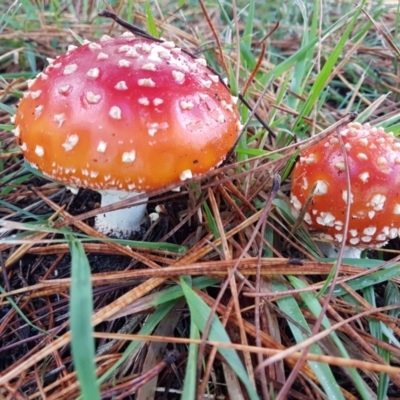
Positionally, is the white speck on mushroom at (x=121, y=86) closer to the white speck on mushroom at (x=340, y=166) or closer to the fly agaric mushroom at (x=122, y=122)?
the fly agaric mushroom at (x=122, y=122)

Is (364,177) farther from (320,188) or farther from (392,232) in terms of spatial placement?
(392,232)

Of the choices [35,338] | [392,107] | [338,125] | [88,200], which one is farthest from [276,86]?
[35,338]

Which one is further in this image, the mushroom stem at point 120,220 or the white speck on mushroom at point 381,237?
the mushroom stem at point 120,220

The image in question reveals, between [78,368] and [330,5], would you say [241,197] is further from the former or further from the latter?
[330,5]

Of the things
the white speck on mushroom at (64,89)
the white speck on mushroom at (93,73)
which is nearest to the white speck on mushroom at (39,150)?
the white speck on mushroom at (64,89)

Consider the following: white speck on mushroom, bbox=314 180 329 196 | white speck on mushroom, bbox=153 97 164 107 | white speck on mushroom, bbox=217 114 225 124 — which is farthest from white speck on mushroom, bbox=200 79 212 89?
white speck on mushroom, bbox=314 180 329 196

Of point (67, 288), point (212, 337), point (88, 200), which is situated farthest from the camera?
point (88, 200)
